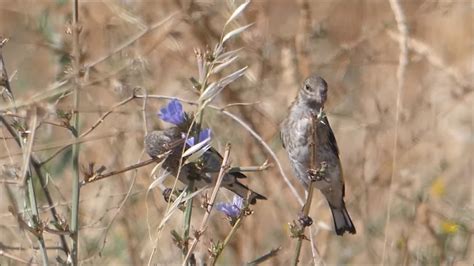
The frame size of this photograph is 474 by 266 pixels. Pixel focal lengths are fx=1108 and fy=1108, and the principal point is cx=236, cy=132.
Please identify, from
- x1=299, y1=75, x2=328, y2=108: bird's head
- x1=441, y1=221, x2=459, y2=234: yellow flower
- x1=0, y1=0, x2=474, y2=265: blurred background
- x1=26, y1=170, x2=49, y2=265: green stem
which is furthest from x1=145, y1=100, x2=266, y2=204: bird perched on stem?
x1=441, y1=221, x2=459, y2=234: yellow flower

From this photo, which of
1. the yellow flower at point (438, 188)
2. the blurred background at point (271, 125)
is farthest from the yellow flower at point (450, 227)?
the yellow flower at point (438, 188)

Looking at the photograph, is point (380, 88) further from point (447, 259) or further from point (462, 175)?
point (447, 259)

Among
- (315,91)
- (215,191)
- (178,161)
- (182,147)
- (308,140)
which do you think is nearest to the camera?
(215,191)

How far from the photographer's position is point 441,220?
5418mm

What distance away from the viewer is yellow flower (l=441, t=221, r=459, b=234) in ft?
16.3

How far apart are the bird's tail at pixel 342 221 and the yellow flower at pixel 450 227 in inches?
17.9

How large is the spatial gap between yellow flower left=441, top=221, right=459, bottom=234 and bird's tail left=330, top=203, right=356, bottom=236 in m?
0.45

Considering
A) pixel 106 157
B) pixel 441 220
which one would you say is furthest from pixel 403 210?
pixel 106 157

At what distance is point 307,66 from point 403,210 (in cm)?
92

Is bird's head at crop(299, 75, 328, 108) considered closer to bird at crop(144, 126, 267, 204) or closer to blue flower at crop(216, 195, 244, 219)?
bird at crop(144, 126, 267, 204)

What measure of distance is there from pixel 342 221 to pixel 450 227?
1.62ft

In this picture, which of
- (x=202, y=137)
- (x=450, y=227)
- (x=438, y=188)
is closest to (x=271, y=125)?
(x=438, y=188)

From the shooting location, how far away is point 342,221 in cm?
500

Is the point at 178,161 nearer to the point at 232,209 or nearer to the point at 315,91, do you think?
the point at 232,209
